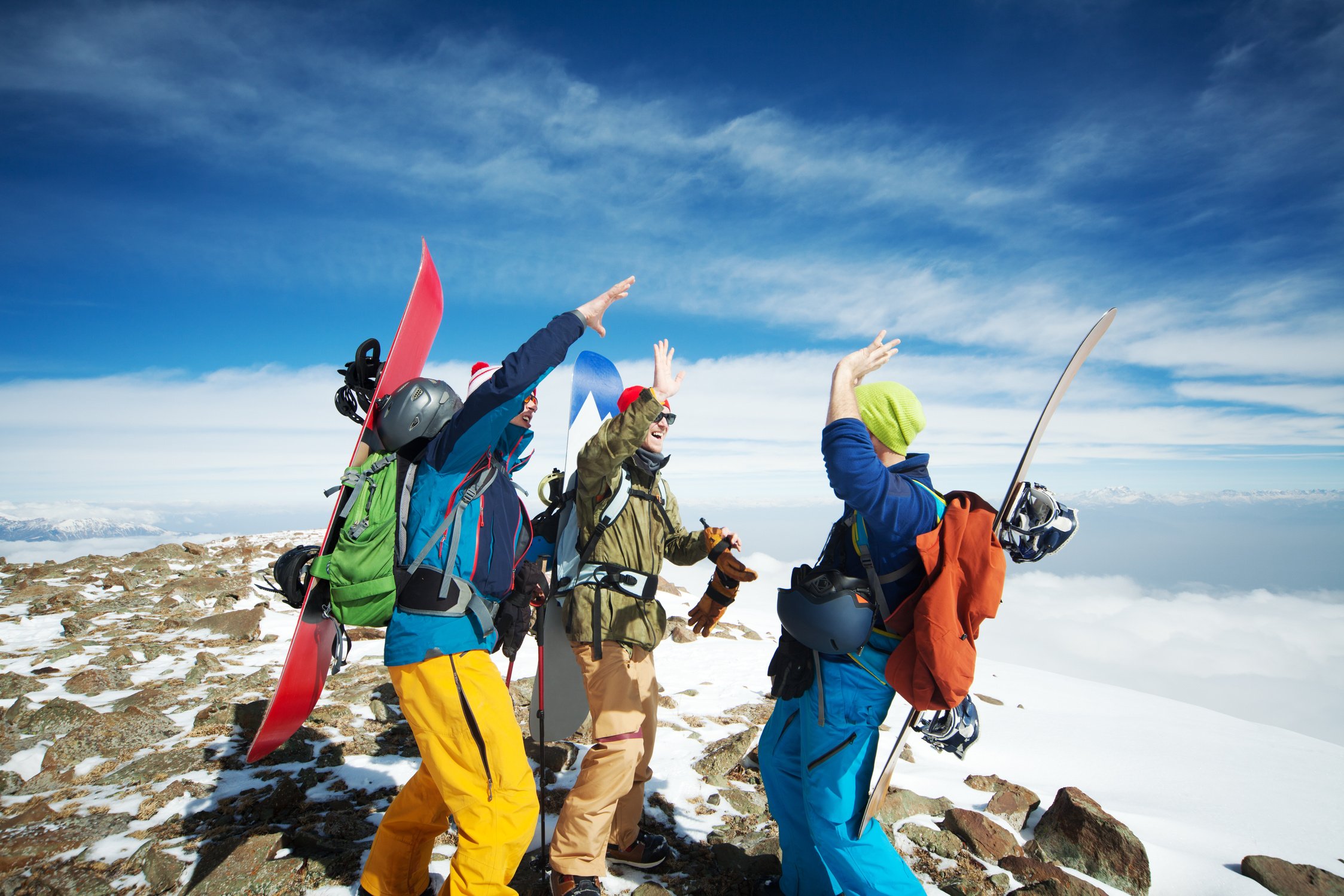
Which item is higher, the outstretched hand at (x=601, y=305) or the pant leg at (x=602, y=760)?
the outstretched hand at (x=601, y=305)

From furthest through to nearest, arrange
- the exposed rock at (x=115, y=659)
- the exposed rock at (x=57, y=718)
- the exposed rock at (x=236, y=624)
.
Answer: the exposed rock at (x=236, y=624), the exposed rock at (x=115, y=659), the exposed rock at (x=57, y=718)

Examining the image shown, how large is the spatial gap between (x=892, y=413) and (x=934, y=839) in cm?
331

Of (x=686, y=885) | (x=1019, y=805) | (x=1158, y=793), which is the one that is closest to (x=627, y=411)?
(x=686, y=885)

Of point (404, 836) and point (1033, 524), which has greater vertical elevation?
point (1033, 524)

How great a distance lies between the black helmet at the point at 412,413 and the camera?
2875 millimetres

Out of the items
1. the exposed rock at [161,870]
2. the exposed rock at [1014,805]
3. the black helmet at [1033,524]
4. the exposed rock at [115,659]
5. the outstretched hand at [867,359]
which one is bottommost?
the exposed rock at [1014,805]

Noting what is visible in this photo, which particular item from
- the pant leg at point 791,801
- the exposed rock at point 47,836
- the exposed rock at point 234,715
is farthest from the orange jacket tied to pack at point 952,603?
the exposed rock at point 234,715

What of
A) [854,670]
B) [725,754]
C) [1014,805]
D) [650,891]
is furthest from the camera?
[725,754]

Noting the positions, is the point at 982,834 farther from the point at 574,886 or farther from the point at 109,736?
the point at 109,736

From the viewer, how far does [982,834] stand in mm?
4316

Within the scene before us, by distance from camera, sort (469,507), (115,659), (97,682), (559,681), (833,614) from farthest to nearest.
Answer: (115,659) < (97,682) < (559,681) < (469,507) < (833,614)

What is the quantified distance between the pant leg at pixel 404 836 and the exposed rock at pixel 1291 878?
5183 millimetres

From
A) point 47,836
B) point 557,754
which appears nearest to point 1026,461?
point 557,754

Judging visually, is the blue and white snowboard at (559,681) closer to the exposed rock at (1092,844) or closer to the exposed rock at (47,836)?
the exposed rock at (47,836)
